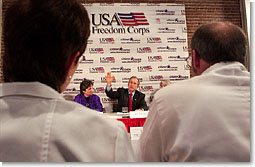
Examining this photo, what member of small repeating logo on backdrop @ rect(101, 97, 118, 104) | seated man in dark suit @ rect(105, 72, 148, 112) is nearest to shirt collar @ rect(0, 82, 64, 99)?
seated man in dark suit @ rect(105, 72, 148, 112)

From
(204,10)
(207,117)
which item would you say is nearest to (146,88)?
(204,10)

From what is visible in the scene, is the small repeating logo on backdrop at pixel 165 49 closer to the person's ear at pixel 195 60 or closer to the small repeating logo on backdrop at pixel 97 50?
the small repeating logo on backdrop at pixel 97 50

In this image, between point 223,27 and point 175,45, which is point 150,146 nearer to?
point 223,27

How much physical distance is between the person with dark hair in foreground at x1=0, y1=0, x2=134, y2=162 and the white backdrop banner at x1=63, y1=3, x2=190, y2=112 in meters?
4.51

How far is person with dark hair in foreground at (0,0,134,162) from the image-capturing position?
55 centimetres

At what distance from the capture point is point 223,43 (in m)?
0.90

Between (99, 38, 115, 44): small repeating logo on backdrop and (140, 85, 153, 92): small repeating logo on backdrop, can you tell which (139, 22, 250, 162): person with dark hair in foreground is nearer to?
(140, 85, 153, 92): small repeating logo on backdrop

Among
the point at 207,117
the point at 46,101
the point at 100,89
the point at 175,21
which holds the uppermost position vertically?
the point at 175,21

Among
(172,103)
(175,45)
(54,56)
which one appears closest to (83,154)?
(54,56)

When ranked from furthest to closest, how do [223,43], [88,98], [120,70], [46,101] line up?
[120,70] → [88,98] → [223,43] → [46,101]

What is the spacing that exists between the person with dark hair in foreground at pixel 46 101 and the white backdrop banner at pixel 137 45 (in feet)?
14.8

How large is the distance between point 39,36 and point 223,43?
2.31 feet

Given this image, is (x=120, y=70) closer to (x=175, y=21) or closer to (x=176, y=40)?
(x=176, y=40)

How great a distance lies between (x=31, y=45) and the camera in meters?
0.60
